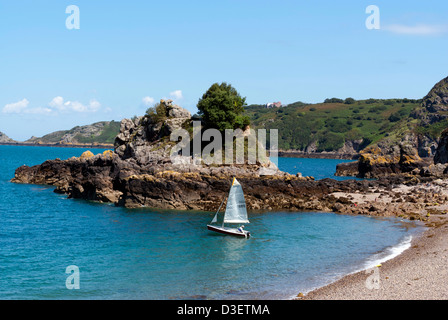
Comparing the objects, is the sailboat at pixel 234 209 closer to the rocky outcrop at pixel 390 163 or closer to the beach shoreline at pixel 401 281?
the beach shoreline at pixel 401 281

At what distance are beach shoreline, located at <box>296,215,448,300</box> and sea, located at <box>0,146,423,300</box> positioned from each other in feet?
5.80

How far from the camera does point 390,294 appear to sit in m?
24.4

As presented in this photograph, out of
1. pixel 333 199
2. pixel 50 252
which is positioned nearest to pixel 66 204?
pixel 50 252

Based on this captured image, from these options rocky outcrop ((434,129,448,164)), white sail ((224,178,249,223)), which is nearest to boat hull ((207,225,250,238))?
white sail ((224,178,249,223))

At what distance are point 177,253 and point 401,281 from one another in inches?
729

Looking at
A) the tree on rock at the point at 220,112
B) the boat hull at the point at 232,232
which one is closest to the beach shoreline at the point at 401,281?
the boat hull at the point at 232,232

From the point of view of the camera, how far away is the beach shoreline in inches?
957

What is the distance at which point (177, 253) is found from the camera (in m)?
37.4

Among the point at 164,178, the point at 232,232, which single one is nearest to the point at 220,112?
the point at 164,178

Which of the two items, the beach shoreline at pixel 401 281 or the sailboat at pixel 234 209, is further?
the sailboat at pixel 234 209

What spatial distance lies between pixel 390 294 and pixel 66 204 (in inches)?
2091

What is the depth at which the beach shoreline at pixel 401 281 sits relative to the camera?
24311mm

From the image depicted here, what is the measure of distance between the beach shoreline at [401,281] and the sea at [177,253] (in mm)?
1769
